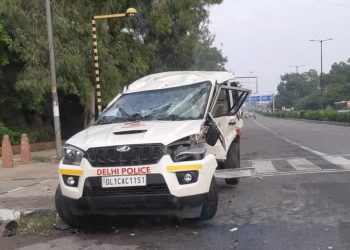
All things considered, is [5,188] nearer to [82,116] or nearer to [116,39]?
[116,39]

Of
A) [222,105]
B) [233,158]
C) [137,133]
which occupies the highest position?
[222,105]

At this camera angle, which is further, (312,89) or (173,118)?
(312,89)

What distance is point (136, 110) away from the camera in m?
8.20

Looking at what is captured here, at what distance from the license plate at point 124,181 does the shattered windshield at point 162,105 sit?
1.44 metres

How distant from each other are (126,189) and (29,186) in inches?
226

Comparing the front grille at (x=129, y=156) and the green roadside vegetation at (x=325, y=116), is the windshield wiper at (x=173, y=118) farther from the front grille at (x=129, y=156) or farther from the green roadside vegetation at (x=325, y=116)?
the green roadside vegetation at (x=325, y=116)

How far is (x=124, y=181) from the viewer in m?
6.51

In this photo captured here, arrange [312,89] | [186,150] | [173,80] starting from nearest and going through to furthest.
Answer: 1. [186,150]
2. [173,80]
3. [312,89]

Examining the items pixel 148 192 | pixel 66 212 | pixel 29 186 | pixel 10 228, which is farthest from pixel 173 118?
pixel 29 186

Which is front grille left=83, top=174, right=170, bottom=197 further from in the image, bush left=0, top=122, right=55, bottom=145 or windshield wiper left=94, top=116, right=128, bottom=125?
bush left=0, top=122, right=55, bottom=145

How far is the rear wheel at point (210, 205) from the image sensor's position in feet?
22.7

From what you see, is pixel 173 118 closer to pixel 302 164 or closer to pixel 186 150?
pixel 186 150

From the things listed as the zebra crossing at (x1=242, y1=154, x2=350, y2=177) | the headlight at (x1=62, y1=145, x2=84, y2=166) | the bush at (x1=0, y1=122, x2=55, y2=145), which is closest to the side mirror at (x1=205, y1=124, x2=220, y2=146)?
the headlight at (x1=62, y1=145, x2=84, y2=166)

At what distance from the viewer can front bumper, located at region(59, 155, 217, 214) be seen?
647cm
